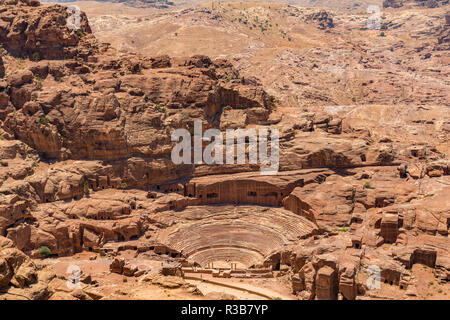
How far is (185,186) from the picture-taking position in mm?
67625

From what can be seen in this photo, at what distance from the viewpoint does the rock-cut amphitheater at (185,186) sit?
50.9 meters

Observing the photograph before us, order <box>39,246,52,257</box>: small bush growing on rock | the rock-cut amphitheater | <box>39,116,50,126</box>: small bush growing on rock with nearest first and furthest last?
the rock-cut amphitheater → <box>39,246,52,257</box>: small bush growing on rock → <box>39,116,50,126</box>: small bush growing on rock

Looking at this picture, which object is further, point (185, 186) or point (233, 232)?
point (185, 186)

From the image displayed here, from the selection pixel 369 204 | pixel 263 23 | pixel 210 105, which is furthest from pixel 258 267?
pixel 263 23

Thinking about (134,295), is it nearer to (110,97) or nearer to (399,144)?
(110,97)

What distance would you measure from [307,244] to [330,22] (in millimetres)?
A: 139451

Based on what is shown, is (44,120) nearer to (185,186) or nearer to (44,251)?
(44,251)

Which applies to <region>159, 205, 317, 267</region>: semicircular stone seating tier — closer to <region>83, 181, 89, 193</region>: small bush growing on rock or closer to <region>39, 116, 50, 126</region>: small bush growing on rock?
<region>83, 181, 89, 193</region>: small bush growing on rock

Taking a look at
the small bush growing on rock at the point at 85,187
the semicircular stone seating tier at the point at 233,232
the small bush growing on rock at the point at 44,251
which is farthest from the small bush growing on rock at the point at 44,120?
the semicircular stone seating tier at the point at 233,232

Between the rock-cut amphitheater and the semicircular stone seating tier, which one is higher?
the rock-cut amphitheater

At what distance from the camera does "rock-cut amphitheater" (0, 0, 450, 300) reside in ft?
167

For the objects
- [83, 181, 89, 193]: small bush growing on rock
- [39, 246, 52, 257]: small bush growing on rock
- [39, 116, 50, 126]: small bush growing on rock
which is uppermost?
[39, 116, 50, 126]: small bush growing on rock

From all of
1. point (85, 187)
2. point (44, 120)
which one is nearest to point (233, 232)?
point (85, 187)

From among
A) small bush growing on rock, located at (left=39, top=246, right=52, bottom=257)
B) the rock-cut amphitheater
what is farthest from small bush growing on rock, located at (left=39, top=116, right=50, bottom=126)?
small bush growing on rock, located at (left=39, top=246, right=52, bottom=257)
